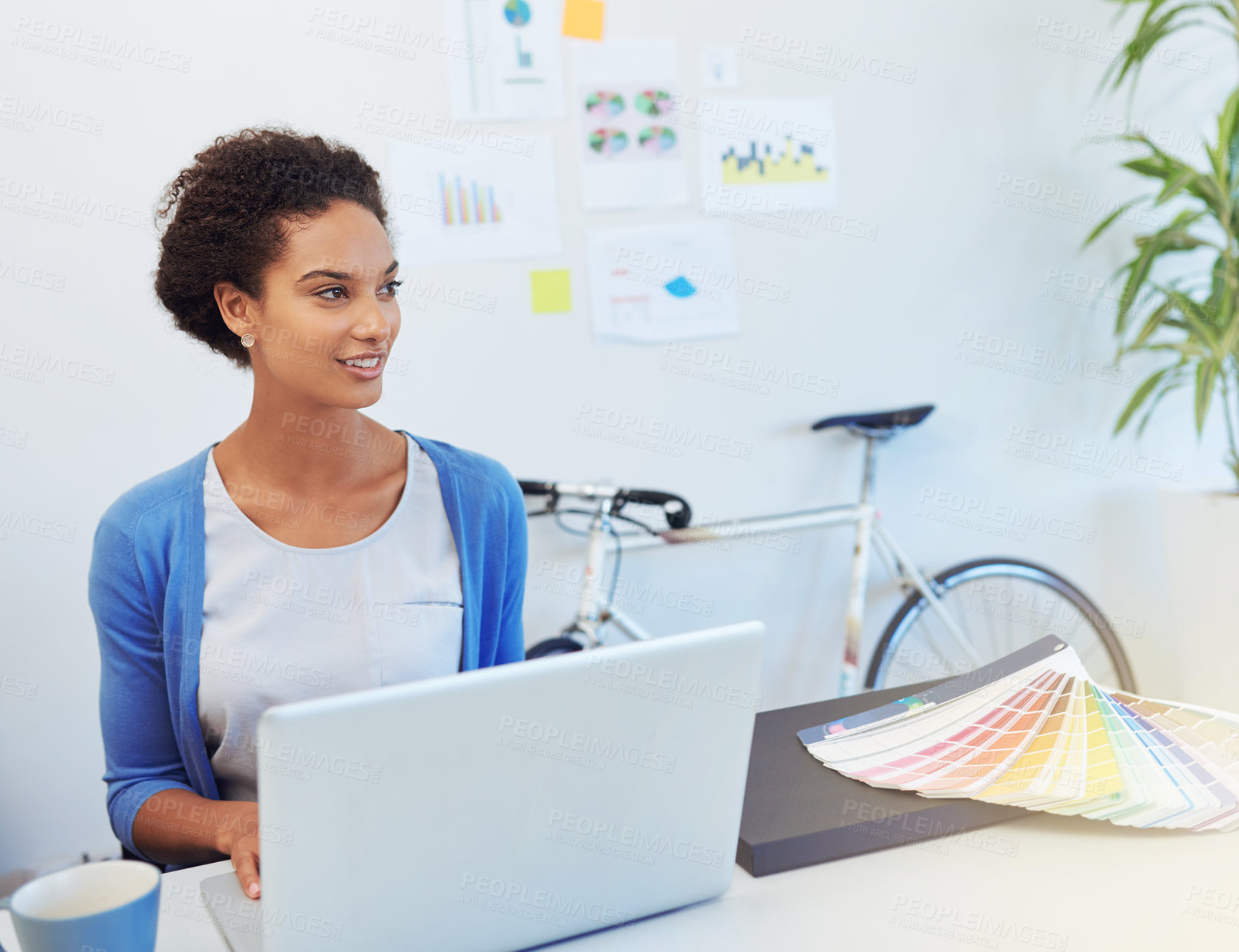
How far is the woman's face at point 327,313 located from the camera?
1.23m

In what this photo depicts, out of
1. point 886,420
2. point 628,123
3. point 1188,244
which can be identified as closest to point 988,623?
point 886,420

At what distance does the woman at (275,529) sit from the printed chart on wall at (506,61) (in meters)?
0.85

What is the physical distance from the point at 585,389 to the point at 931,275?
3.05ft

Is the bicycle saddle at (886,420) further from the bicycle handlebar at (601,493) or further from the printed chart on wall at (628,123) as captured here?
the printed chart on wall at (628,123)

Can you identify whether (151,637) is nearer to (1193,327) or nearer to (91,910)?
(91,910)

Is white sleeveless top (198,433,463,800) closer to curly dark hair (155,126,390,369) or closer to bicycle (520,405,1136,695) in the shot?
curly dark hair (155,126,390,369)

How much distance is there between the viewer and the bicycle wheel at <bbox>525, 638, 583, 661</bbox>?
6.85 ft

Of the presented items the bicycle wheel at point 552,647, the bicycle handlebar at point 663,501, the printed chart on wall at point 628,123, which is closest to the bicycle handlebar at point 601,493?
the bicycle handlebar at point 663,501

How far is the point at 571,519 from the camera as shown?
2.28 meters

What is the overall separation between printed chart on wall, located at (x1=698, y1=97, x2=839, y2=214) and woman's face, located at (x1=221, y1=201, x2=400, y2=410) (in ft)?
4.02

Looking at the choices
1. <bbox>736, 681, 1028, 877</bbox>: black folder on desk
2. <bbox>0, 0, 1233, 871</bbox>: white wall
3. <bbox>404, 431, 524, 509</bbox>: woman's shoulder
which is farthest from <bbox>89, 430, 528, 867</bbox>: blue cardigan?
<bbox>0, 0, 1233, 871</bbox>: white wall

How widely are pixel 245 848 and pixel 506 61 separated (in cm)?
173

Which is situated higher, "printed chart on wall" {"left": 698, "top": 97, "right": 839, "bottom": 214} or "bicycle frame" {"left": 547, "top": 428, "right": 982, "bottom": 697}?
"printed chart on wall" {"left": 698, "top": 97, "right": 839, "bottom": 214}

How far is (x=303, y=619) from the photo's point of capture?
121cm
